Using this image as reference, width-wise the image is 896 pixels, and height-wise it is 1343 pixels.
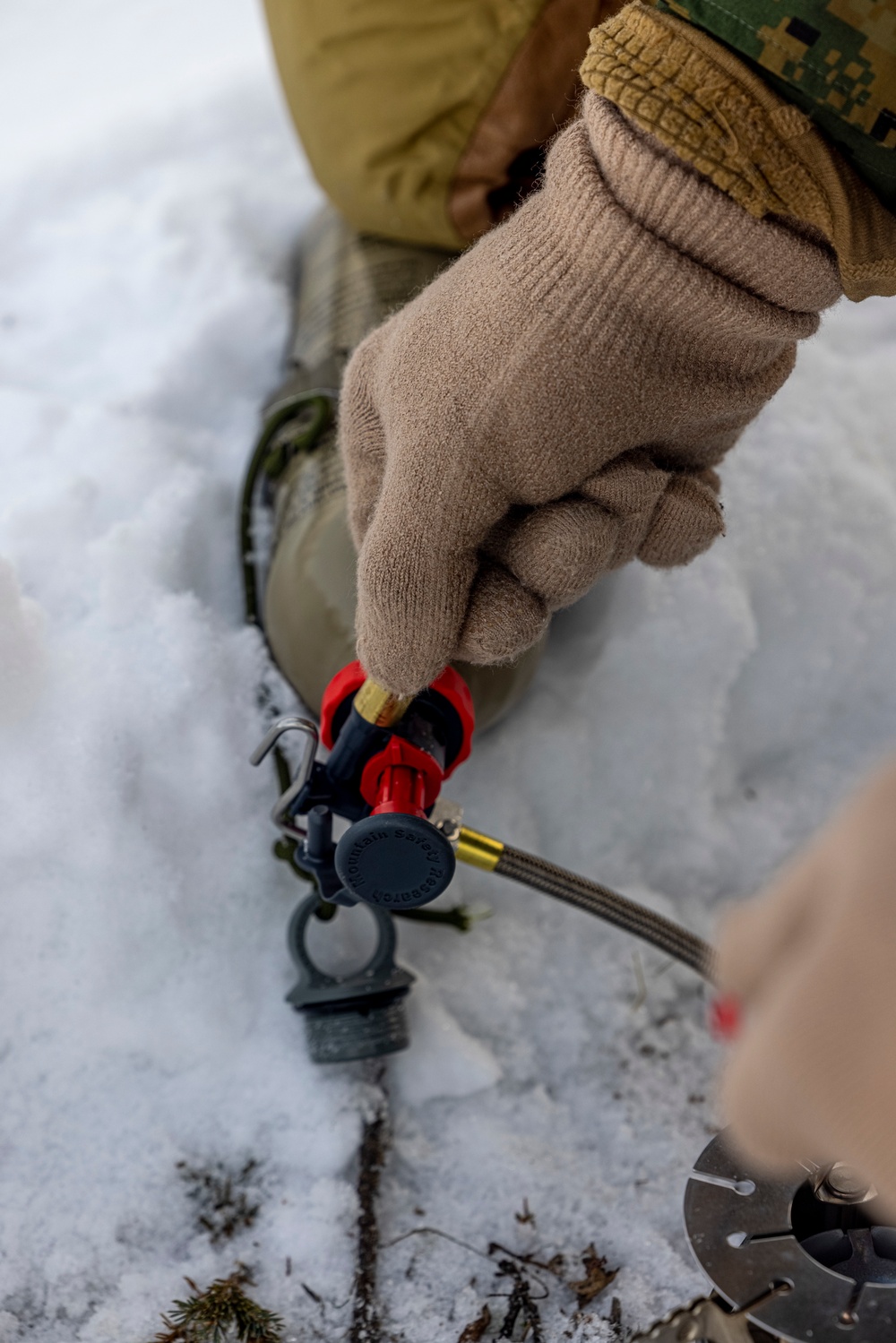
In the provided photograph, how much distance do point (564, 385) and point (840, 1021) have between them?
416 mm

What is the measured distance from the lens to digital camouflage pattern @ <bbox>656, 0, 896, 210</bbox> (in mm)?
562

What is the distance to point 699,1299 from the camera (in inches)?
26.2

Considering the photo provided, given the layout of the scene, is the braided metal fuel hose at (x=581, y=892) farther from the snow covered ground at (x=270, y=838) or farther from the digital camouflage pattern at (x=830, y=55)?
the digital camouflage pattern at (x=830, y=55)

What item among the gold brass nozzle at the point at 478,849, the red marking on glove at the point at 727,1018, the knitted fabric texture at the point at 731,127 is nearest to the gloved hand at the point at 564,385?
the knitted fabric texture at the point at 731,127

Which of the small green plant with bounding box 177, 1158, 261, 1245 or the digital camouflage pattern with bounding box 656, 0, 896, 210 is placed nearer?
the digital camouflage pattern with bounding box 656, 0, 896, 210

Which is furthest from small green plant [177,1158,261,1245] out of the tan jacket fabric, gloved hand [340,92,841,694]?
the tan jacket fabric

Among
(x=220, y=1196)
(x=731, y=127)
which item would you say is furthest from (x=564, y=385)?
(x=220, y=1196)

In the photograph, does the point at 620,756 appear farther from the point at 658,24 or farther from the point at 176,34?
the point at 176,34

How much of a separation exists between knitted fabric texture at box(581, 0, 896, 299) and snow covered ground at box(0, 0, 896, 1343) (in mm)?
563

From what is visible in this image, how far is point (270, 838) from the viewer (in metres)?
0.97

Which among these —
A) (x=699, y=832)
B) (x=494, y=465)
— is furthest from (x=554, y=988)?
(x=494, y=465)

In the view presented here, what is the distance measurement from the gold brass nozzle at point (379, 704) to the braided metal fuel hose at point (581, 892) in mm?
104

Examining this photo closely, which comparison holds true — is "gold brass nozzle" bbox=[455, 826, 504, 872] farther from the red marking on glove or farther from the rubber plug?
the red marking on glove

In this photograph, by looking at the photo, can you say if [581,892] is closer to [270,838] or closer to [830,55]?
[270,838]
